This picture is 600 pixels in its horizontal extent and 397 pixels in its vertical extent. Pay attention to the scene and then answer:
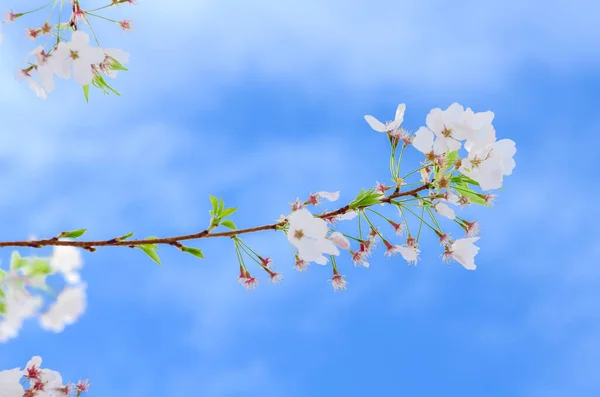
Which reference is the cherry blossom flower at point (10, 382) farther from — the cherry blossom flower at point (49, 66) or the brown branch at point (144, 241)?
the cherry blossom flower at point (49, 66)

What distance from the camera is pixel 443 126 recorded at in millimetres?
2812

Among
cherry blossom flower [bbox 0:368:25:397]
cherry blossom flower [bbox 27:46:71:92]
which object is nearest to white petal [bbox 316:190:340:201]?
cherry blossom flower [bbox 27:46:71:92]

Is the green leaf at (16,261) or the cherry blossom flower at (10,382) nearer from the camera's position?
the green leaf at (16,261)

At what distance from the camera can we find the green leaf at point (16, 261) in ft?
7.89

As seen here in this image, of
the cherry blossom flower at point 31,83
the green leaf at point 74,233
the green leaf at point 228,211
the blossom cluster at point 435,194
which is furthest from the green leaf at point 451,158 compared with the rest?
the cherry blossom flower at point 31,83

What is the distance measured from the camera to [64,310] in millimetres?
2568

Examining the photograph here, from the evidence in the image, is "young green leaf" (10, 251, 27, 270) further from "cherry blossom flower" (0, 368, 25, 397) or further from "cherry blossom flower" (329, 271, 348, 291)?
"cherry blossom flower" (329, 271, 348, 291)

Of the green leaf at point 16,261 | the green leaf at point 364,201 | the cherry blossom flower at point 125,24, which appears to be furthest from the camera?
the cherry blossom flower at point 125,24

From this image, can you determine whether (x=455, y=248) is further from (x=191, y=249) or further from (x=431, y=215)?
(x=191, y=249)

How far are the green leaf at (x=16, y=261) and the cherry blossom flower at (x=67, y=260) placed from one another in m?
0.11

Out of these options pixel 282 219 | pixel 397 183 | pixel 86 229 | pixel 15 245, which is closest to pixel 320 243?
pixel 282 219

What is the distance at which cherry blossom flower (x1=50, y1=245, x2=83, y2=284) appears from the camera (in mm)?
2486

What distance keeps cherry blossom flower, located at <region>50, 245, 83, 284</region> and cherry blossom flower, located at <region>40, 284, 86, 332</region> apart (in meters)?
0.05

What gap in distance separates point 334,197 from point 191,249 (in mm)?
664
